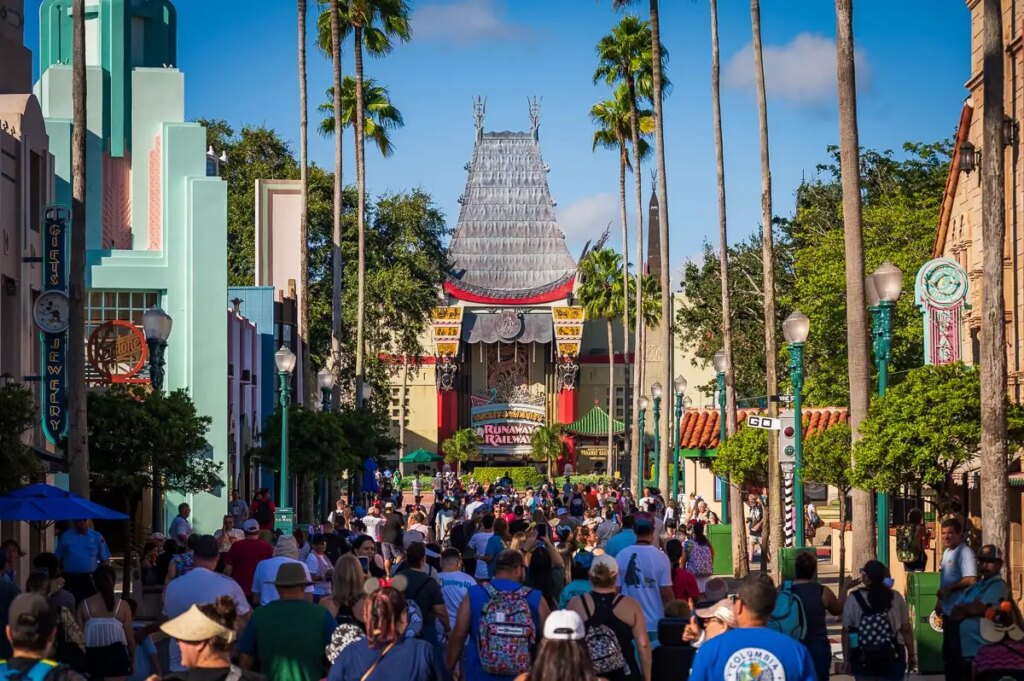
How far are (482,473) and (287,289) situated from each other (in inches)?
1488

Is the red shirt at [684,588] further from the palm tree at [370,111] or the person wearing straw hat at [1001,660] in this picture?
the palm tree at [370,111]

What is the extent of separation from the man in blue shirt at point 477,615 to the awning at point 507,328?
83.7m

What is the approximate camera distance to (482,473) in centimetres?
8994

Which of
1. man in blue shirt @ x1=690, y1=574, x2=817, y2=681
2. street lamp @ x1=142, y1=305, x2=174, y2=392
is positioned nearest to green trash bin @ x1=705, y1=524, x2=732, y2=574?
street lamp @ x1=142, y1=305, x2=174, y2=392

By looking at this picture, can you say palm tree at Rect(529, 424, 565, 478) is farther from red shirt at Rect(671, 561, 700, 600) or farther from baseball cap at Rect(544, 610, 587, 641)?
baseball cap at Rect(544, 610, 587, 641)

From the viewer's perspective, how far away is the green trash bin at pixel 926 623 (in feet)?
57.0

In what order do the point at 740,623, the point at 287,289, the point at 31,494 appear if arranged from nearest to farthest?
the point at 740,623, the point at 31,494, the point at 287,289

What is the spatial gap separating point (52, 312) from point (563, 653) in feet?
61.0

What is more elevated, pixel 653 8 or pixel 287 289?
pixel 653 8

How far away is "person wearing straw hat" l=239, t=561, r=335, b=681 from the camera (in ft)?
32.9

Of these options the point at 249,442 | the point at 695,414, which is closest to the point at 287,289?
the point at 249,442

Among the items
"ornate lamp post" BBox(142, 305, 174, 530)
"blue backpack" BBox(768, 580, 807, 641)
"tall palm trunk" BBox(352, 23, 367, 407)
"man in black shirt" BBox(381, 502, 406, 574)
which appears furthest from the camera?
"tall palm trunk" BBox(352, 23, 367, 407)

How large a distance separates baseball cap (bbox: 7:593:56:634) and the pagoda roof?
8698cm

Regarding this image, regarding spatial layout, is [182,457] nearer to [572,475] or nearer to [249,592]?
[249,592]
